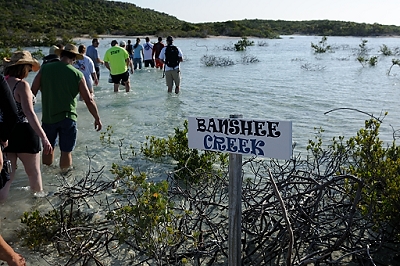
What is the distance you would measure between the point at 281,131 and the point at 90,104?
11.8 ft

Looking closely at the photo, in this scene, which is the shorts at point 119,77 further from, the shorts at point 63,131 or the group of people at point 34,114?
the shorts at point 63,131

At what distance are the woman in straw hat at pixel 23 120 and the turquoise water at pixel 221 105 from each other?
24.6 inches

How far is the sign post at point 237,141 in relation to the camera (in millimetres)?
2234

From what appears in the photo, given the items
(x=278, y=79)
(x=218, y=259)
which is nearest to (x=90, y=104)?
(x=218, y=259)

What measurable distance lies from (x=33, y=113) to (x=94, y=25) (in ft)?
172

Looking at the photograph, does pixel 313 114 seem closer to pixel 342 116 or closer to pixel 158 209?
pixel 342 116

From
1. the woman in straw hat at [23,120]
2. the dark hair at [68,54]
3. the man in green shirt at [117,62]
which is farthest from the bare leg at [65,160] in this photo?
the man in green shirt at [117,62]

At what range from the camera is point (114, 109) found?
34.0 ft

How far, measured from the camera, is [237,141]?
7.73 feet

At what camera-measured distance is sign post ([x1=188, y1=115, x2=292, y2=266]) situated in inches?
88.0

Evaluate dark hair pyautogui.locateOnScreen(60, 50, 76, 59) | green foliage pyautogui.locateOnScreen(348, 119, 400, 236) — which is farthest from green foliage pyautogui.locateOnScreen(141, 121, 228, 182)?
green foliage pyautogui.locateOnScreen(348, 119, 400, 236)

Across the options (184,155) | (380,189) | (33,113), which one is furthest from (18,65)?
(380,189)

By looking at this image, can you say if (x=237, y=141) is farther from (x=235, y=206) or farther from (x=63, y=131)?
(x=63, y=131)

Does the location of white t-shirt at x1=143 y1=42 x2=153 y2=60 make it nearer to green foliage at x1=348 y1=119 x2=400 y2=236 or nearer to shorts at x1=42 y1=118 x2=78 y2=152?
shorts at x1=42 y1=118 x2=78 y2=152
